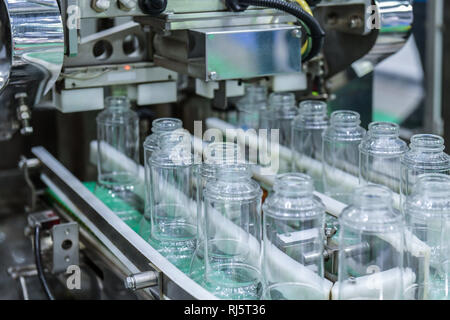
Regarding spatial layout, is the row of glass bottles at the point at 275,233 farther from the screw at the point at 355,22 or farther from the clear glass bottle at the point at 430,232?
the screw at the point at 355,22

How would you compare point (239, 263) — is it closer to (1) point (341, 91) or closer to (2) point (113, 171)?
(2) point (113, 171)

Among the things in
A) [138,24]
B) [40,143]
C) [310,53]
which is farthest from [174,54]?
[40,143]

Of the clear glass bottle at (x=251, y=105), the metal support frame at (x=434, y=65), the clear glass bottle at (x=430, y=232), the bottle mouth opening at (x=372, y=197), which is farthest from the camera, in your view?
the metal support frame at (x=434, y=65)

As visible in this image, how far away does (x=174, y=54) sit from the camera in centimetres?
174

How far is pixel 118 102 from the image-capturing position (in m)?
2.05

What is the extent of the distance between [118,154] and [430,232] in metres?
0.98

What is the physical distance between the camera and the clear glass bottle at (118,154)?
1938 millimetres

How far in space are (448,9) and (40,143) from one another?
2192 millimetres

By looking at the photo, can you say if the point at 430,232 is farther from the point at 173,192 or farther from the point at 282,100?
the point at 282,100

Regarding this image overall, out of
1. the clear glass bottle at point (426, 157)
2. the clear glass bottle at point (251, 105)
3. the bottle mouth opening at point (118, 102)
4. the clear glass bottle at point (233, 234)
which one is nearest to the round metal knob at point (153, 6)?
→ the clear glass bottle at point (233, 234)

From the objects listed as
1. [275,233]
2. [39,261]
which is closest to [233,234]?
[275,233]

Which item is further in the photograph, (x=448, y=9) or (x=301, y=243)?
(x=448, y=9)

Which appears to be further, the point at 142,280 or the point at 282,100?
the point at 282,100

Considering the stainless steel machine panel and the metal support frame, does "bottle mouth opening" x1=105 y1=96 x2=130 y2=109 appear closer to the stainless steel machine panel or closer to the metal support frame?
the stainless steel machine panel
